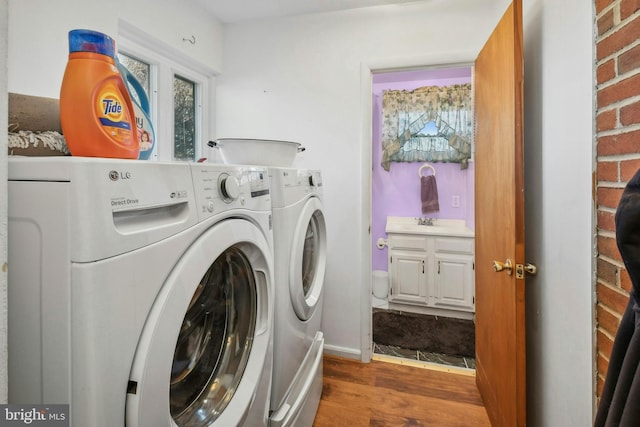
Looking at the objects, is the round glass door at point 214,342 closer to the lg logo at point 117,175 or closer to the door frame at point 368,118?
the lg logo at point 117,175

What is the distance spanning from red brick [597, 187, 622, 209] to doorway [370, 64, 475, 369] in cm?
179

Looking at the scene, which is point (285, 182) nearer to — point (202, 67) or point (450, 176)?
point (202, 67)

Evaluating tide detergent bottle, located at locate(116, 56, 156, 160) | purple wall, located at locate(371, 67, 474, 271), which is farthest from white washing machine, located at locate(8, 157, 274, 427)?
purple wall, located at locate(371, 67, 474, 271)

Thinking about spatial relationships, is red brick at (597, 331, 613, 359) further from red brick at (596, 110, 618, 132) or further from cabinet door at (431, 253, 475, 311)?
cabinet door at (431, 253, 475, 311)

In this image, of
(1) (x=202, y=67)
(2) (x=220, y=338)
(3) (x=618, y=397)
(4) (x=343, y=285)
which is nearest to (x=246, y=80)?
(1) (x=202, y=67)

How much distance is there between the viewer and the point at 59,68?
1.35 m

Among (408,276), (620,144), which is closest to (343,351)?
(408,276)

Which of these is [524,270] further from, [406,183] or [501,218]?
[406,183]

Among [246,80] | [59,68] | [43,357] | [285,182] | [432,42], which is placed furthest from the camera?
[246,80]

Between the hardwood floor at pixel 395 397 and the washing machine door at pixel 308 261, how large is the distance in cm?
66

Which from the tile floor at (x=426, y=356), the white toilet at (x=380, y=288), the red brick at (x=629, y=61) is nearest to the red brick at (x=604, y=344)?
the red brick at (x=629, y=61)

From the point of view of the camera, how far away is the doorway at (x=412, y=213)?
8.20 feet

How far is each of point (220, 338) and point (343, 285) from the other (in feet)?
4.36

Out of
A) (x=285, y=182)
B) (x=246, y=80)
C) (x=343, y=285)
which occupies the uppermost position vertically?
(x=246, y=80)
